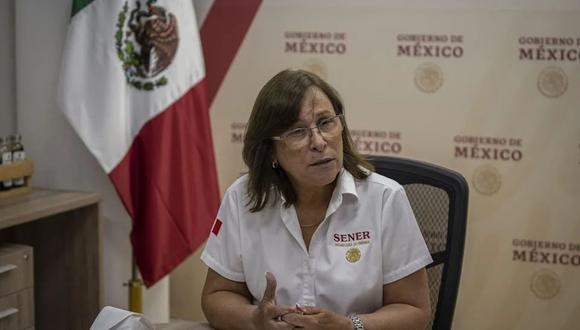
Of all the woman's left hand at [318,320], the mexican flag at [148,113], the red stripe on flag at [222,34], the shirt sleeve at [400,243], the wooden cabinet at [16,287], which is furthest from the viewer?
the red stripe on flag at [222,34]

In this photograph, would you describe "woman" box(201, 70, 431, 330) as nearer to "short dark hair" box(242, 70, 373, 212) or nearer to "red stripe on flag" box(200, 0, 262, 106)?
"short dark hair" box(242, 70, 373, 212)

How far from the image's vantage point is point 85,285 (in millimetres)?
3006

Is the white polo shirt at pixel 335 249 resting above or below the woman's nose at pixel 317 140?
below

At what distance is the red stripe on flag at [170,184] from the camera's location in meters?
3.04

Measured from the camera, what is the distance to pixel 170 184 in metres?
3.11

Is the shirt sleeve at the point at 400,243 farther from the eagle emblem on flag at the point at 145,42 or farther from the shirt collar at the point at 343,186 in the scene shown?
the eagle emblem on flag at the point at 145,42

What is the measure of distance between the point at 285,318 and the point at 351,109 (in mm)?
1636

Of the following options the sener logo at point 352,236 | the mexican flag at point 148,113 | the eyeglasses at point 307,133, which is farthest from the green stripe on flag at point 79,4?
the sener logo at point 352,236

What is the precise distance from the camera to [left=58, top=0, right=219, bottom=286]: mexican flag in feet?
9.66

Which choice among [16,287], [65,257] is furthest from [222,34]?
[16,287]

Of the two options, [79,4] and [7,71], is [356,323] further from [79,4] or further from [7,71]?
[7,71]

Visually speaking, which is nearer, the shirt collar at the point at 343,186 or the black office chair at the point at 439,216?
the shirt collar at the point at 343,186

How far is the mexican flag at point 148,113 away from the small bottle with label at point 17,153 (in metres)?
0.22

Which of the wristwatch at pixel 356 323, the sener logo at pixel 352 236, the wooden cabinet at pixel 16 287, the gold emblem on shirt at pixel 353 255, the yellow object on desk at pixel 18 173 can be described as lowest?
the wooden cabinet at pixel 16 287
